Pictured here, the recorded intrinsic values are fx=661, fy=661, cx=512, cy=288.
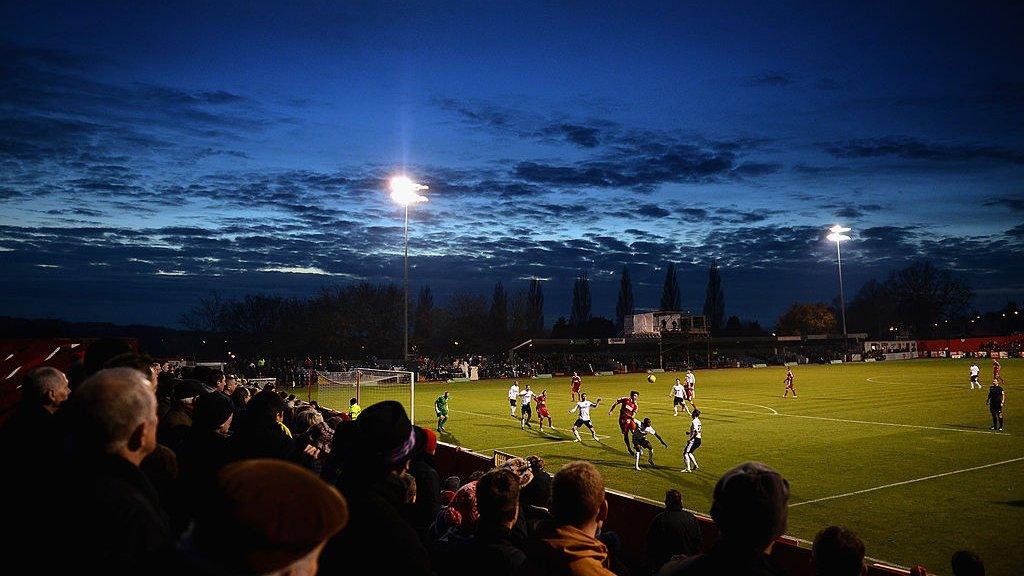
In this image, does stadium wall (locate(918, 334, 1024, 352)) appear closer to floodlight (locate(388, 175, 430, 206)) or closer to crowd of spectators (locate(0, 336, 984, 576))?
floodlight (locate(388, 175, 430, 206))

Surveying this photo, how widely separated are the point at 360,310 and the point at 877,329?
12382cm

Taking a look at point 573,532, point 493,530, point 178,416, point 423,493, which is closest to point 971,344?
point 423,493

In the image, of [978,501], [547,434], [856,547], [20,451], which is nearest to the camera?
[20,451]

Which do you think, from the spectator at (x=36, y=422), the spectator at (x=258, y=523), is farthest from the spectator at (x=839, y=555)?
the spectator at (x=36, y=422)

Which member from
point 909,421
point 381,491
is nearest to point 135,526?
point 381,491

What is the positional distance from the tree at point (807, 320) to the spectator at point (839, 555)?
467 ft

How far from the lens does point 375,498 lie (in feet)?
9.73

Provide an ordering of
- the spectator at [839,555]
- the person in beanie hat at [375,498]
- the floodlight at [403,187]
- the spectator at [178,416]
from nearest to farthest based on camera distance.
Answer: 1. the person in beanie hat at [375,498]
2. the spectator at [839,555]
3. the spectator at [178,416]
4. the floodlight at [403,187]

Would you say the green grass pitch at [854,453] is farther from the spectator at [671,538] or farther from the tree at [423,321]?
the tree at [423,321]

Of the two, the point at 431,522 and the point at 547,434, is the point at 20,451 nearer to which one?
the point at 431,522

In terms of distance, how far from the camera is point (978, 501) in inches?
582

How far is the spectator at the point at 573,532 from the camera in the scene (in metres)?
3.07

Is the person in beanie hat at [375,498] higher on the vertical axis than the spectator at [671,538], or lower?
higher

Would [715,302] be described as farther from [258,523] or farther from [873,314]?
[258,523]
